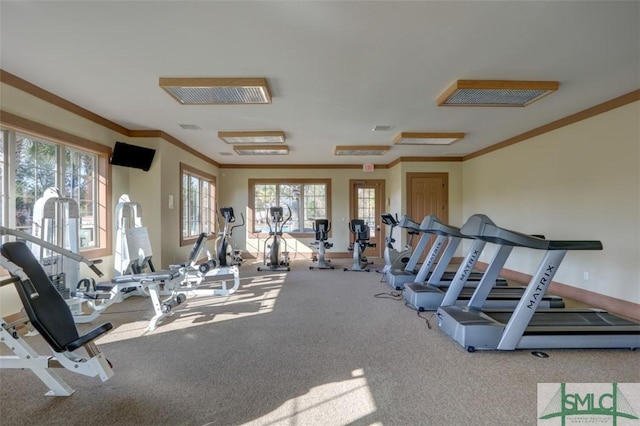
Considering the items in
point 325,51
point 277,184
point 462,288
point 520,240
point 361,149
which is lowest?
point 462,288

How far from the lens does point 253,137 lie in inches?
210

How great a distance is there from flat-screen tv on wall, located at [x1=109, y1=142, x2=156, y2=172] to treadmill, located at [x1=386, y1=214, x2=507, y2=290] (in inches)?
173

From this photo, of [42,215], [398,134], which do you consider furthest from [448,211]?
[42,215]

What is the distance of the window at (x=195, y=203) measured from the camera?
632cm

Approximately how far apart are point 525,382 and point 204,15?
353cm

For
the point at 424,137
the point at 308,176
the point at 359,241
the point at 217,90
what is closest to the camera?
the point at 217,90

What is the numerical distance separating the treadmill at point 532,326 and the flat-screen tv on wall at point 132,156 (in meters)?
4.82

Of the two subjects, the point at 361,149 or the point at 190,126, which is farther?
the point at 361,149

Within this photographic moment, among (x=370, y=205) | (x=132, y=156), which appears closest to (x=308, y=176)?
(x=370, y=205)

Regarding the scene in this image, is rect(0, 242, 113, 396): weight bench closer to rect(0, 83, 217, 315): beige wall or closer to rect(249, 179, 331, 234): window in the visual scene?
rect(0, 83, 217, 315): beige wall

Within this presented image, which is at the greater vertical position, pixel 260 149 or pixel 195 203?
pixel 260 149

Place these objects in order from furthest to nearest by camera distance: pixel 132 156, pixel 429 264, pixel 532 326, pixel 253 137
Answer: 1. pixel 253 137
2. pixel 132 156
3. pixel 429 264
4. pixel 532 326

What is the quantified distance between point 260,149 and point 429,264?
3.91 meters

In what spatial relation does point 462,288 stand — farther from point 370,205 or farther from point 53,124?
point 53,124
